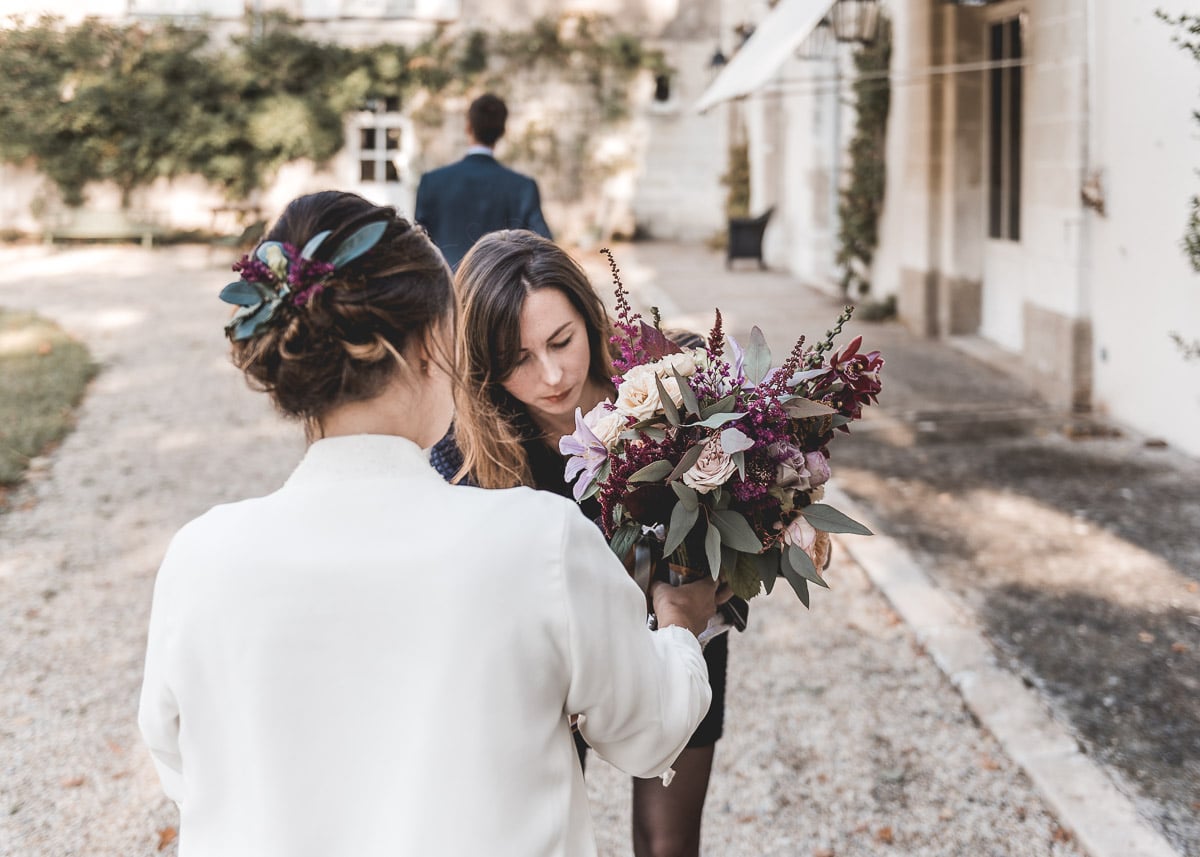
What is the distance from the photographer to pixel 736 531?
1955 mm

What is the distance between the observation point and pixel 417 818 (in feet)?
4.33

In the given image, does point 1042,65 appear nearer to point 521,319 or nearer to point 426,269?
point 521,319

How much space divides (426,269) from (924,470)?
5.61m

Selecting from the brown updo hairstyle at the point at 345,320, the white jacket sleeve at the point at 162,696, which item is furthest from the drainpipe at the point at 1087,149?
the white jacket sleeve at the point at 162,696

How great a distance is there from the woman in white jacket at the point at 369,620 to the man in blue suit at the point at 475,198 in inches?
195

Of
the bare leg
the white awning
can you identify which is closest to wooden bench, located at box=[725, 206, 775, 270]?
the white awning

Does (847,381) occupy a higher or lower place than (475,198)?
lower

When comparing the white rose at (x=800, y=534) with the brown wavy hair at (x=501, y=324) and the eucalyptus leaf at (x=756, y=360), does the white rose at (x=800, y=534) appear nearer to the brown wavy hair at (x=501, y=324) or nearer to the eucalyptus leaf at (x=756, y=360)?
the eucalyptus leaf at (x=756, y=360)

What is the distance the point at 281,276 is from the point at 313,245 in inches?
2.2

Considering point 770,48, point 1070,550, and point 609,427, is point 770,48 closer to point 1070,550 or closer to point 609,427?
point 1070,550

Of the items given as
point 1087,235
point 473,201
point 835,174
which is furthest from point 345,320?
point 835,174

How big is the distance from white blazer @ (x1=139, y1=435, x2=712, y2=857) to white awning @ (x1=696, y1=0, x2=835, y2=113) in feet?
25.4

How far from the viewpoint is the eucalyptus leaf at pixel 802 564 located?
1.98 meters

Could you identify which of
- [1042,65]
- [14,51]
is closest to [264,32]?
[14,51]
